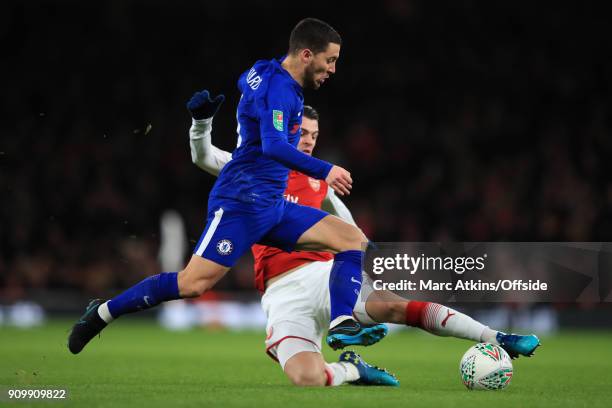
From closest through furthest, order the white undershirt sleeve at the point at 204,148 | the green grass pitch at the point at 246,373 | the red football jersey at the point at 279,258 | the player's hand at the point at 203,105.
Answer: the green grass pitch at the point at 246,373 < the player's hand at the point at 203,105 < the white undershirt sleeve at the point at 204,148 < the red football jersey at the point at 279,258

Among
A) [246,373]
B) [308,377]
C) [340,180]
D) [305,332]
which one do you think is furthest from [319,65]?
[246,373]

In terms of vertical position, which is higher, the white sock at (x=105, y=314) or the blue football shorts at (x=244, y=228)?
the blue football shorts at (x=244, y=228)

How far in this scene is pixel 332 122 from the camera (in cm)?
1803

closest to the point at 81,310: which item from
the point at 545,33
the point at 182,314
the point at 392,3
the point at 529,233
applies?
the point at 182,314

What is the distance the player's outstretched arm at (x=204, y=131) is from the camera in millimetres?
6172

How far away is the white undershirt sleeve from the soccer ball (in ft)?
6.51

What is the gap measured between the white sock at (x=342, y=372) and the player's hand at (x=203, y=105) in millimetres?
1675

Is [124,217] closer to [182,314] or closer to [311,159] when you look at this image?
[182,314]

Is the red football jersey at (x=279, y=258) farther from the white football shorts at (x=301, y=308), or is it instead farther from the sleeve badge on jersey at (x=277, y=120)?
the sleeve badge on jersey at (x=277, y=120)

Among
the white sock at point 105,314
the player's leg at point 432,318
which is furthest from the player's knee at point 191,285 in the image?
the player's leg at point 432,318

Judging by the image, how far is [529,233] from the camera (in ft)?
47.7

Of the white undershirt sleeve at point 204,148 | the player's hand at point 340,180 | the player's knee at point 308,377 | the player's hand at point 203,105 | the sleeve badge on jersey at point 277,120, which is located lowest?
the player's knee at point 308,377

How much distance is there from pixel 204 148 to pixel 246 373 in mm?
1875

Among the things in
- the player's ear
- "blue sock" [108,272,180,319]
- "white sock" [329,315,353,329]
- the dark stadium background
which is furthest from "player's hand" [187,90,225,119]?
the dark stadium background
